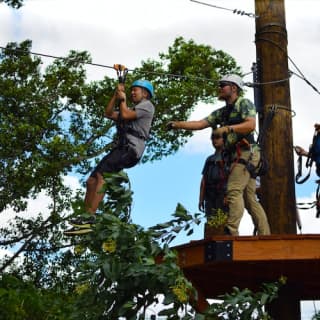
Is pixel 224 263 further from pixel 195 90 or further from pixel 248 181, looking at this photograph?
pixel 195 90

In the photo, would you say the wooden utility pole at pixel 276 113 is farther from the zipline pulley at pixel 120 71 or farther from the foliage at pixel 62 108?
the foliage at pixel 62 108

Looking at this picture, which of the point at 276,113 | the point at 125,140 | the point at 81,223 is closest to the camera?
the point at 81,223

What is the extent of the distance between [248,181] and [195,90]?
923 centimetres

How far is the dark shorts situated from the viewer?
24.4 feet

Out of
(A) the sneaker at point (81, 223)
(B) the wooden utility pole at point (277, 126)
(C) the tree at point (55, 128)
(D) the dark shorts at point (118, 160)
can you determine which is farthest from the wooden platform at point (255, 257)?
(C) the tree at point (55, 128)

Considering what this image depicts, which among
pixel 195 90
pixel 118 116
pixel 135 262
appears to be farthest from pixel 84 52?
pixel 135 262

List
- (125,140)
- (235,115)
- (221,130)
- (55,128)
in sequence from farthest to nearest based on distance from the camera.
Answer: (55,128) < (125,140) < (235,115) < (221,130)

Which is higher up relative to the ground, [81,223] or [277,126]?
[277,126]

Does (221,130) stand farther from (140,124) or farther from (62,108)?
(62,108)

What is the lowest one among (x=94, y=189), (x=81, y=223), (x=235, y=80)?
(x=81, y=223)

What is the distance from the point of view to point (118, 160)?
748 centimetres

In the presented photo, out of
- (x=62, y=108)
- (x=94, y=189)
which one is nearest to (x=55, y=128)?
(x=62, y=108)

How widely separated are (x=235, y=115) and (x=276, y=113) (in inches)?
35.9

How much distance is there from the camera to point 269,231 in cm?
727
